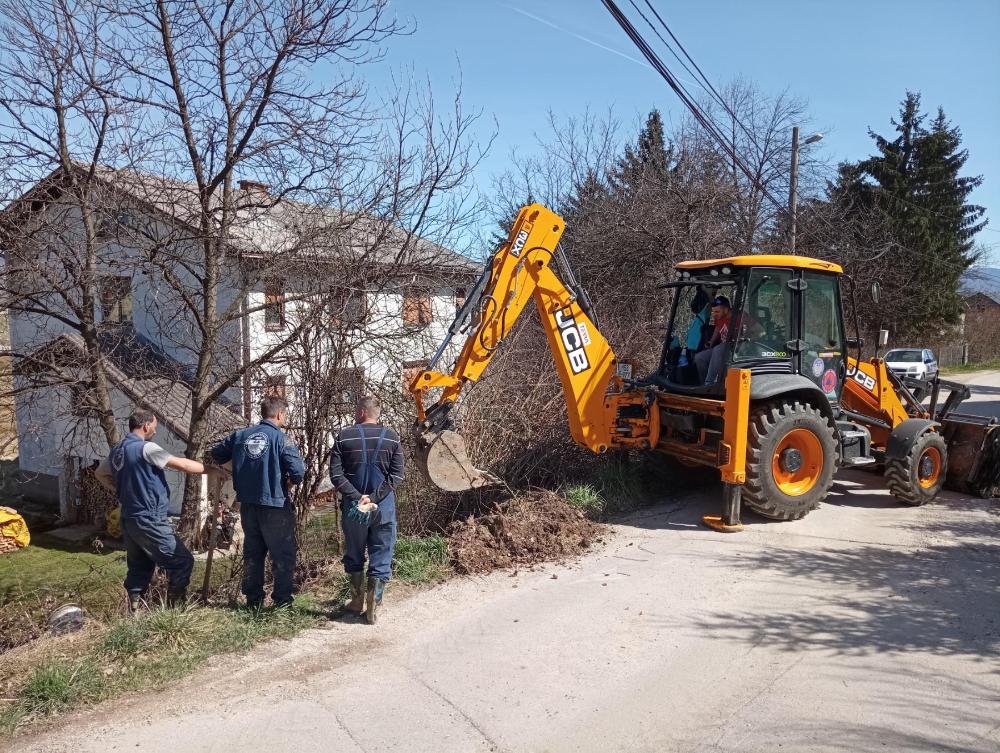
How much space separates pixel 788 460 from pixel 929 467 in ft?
7.19

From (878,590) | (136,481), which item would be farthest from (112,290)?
(878,590)

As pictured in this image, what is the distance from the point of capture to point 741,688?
167 inches

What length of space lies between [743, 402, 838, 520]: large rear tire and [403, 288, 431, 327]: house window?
4305mm

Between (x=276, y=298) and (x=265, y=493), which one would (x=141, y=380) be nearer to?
(x=276, y=298)

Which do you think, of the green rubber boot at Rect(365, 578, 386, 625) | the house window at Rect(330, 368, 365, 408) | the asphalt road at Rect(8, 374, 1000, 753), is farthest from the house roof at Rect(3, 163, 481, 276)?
the green rubber boot at Rect(365, 578, 386, 625)

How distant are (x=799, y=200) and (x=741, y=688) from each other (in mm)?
19608

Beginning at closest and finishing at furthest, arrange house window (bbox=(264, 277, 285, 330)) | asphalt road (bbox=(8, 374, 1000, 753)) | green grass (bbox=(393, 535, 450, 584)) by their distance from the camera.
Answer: asphalt road (bbox=(8, 374, 1000, 753))
green grass (bbox=(393, 535, 450, 584))
house window (bbox=(264, 277, 285, 330))

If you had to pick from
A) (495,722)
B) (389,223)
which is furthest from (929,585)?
(389,223)

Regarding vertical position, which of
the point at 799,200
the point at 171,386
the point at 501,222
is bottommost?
the point at 171,386

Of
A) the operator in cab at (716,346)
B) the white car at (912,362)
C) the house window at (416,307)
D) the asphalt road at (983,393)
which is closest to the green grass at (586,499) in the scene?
the operator in cab at (716,346)

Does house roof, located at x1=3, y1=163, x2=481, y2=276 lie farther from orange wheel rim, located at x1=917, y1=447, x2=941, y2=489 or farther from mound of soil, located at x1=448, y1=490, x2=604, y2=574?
orange wheel rim, located at x1=917, y1=447, x2=941, y2=489

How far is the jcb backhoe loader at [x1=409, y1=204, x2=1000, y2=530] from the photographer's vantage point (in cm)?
680

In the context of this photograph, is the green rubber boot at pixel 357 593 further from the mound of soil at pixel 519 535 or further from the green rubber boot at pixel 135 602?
the green rubber boot at pixel 135 602

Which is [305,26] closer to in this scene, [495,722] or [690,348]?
[690,348]
